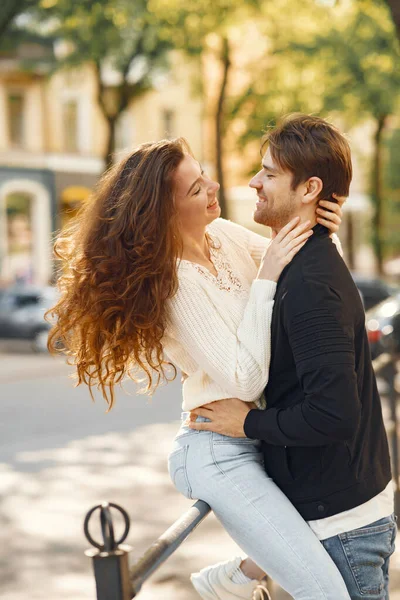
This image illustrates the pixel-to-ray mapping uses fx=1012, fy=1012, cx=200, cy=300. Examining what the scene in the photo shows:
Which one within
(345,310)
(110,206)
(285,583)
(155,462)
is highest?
(110,206)

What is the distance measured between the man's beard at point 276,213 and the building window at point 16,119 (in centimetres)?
2977

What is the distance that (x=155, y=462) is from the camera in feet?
28.2

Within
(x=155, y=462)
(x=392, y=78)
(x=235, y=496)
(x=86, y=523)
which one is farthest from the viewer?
(x=392, y=78)

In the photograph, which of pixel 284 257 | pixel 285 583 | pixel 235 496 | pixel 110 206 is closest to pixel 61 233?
pixel 110 206

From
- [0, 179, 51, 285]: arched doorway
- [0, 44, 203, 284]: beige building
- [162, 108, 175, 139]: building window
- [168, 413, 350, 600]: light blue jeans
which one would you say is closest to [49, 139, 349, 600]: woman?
[168, 413, 350, 600]: light blue jeans

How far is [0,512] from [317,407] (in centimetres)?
506

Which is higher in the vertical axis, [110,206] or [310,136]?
[310,136]

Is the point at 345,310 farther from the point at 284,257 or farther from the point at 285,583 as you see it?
the point at 285,583

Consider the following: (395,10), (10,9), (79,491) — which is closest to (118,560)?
(395,10)

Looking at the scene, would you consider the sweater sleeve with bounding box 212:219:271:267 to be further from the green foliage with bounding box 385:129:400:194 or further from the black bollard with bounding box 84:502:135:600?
the green foliage with bounding box 385:129:400:194

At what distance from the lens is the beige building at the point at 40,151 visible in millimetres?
30891

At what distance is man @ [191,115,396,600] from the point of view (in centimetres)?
231

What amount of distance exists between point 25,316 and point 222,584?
18437 mm

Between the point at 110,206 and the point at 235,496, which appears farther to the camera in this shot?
the point at 110,206
